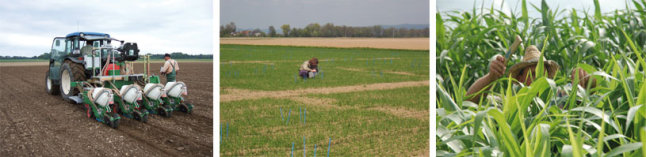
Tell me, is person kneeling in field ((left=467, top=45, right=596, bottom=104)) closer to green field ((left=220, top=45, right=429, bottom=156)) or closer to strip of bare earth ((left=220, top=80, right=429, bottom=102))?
green field ((left=220, top=45, right=429, bottom=156))

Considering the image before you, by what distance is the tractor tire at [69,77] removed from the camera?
171cm

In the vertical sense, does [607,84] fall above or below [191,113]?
above

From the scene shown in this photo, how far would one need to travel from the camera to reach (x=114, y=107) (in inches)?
68.4

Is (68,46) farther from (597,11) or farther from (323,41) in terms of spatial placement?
(597,11)

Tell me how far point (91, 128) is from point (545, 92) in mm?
1371

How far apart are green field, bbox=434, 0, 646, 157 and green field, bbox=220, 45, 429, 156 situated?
0.58 feet

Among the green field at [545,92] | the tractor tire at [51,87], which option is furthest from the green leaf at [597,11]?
the tractor tire at [51,87]

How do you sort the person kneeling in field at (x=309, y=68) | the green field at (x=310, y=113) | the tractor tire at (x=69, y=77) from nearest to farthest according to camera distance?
the green field at (x=310, y=113)
the tractor tire at (x=69, y=77)
the person kneeling in field at (x=309, y=68)

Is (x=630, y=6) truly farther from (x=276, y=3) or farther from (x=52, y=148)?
(x=52, y=148)

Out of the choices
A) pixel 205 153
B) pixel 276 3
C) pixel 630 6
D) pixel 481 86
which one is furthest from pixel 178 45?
pixel 630 6

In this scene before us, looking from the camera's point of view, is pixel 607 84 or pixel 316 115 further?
pixel 316 115

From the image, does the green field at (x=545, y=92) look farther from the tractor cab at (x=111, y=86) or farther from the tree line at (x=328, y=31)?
the tractor cab at (x=111, y=86)

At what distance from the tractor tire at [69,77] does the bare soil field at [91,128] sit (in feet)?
0.41

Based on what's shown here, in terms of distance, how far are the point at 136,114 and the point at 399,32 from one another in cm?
104
